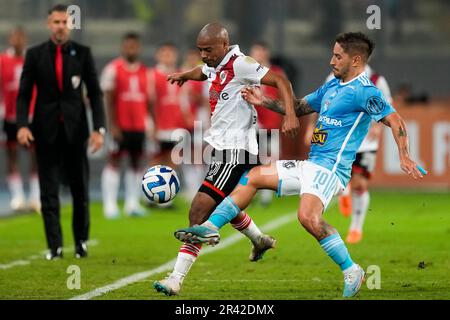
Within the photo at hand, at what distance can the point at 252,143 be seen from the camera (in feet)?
30.7

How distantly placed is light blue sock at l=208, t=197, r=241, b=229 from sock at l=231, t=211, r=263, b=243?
15.8 inches

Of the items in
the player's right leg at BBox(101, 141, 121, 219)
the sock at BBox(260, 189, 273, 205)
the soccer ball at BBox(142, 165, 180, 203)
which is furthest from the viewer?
the sock at BBox(260, 189, 273, 205)

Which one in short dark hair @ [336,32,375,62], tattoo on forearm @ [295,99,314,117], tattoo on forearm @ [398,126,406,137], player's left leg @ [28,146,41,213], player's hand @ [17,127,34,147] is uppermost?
short dark hair @ [336,32,375,62]

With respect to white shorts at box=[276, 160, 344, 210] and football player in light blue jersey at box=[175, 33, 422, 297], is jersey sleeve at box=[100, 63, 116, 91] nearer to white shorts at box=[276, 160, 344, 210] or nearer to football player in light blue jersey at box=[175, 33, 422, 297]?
football player in light blue jersey at box=[175, 33, 422, 297]

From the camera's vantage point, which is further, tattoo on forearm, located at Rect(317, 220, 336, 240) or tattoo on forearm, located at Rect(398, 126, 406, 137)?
tattoo on forearm, located at Rect(317, 220, 336, 240)

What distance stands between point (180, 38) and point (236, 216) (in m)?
16.2

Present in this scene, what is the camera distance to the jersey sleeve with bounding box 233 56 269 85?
30.2 feet

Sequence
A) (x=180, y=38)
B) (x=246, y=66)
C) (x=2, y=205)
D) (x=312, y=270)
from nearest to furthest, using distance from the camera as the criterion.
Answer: (x=246, y=66)
(x=312, y=270)
(x=2, y=205)
(x=180, y=38)

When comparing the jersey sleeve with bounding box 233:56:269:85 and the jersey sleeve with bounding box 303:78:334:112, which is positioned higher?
the jersey sleeve with bounding box 233:56:269:85

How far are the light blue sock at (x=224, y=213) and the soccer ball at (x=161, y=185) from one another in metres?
0.68

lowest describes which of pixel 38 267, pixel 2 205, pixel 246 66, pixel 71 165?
pixel 2 205

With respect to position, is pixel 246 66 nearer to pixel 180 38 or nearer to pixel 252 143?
pixel 252 143

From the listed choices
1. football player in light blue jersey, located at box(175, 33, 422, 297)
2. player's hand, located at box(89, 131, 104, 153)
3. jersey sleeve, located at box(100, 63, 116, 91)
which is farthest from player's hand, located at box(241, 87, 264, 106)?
jersey sleeve, located at box(100, 63, 116, 91)
